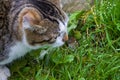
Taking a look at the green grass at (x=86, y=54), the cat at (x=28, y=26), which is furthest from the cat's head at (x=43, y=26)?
the green grass at (x=86, y=54)

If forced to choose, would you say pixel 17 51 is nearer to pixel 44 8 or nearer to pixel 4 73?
pixel 4 73

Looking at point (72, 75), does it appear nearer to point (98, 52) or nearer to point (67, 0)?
point (98, 52)

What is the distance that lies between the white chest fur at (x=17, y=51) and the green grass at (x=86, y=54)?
141 millimetres

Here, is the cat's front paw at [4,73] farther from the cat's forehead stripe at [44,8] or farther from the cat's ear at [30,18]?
the cat's ear at [30,18]

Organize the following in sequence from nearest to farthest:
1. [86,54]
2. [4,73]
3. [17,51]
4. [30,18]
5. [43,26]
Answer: [30,18] < [43,26] < [17,51] < [4,73] < [86,54]

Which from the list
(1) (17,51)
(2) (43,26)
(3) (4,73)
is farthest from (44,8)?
(3) (4,73)

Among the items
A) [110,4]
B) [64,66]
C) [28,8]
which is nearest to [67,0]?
[110,4]

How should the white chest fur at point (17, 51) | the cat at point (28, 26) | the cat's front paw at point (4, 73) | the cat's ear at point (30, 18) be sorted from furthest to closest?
the cat's front paw at point (4, 73), the white chest fur at point (17, 51), the cat at point (28, 26), the cat's ear at point (30, 18)

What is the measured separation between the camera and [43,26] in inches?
87.3

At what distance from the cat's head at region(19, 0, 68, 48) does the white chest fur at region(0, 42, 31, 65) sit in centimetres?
8

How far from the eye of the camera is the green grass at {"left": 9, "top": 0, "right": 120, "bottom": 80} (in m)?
2.63

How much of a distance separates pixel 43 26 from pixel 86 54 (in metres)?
0.63

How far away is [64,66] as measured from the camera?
8.74 ft

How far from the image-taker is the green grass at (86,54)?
2629 millimetres
